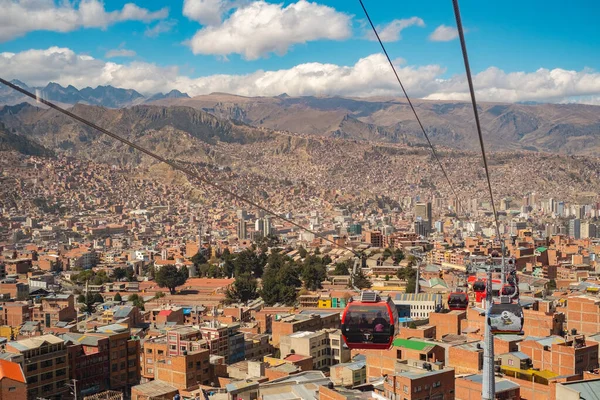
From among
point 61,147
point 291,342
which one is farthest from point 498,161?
point 291,342

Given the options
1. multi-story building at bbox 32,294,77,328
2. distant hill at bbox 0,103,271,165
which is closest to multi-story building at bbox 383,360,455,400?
multi-story building at bbox 32,294,77,328

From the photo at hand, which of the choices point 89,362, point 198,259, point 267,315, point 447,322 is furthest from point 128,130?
point 89,362

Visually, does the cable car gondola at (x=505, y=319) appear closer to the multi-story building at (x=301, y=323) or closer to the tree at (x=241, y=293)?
the multi-story building at (x=301, y=323)

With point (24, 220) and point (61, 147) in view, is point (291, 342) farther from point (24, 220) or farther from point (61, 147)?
point (61, 147)

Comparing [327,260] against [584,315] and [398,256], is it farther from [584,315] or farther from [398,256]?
[584,315]

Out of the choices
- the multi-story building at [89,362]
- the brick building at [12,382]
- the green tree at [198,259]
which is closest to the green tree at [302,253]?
the green tree at [198,259]
